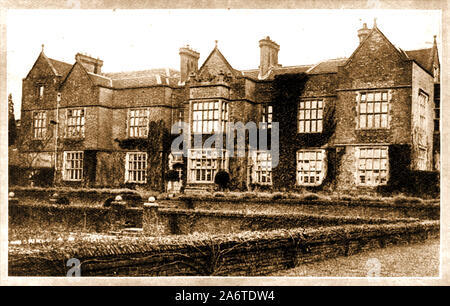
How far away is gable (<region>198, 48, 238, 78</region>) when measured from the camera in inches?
438

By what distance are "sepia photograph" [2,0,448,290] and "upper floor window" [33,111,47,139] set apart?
0.11ft

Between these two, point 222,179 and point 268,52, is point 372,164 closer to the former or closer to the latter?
point 222,179

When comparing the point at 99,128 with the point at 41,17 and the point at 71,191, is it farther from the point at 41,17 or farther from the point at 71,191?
the point at 41,17

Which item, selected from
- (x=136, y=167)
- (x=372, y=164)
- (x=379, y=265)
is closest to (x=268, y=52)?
(x=372, y=164)

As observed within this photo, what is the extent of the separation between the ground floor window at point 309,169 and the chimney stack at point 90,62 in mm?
4831

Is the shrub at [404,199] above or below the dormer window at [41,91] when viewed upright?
below

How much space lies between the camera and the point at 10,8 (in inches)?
379

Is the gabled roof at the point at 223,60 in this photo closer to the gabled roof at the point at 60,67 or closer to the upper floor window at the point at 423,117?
the gabled roof at the point at 60,67

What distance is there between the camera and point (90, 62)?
10.8 metres

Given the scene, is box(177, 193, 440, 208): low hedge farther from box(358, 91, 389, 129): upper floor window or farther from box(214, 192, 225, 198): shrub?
box(358, 91, 389, 129): upper floor window

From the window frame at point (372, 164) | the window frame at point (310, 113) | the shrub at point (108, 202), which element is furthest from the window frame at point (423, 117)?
the shrub at point (108, 202)

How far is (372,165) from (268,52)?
361cm

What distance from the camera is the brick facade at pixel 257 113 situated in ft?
37.5

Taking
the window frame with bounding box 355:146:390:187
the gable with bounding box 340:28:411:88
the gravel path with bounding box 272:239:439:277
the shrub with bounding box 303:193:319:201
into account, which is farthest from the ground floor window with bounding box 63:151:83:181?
the gable with bounding box 340:28:411:88
